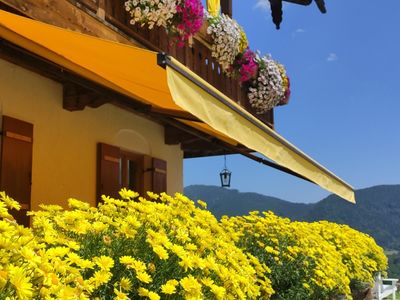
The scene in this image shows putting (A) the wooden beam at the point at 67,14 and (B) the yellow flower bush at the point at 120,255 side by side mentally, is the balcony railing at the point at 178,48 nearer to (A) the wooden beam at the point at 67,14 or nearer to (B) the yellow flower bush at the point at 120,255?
(A) the wooden beam at the point at 67,14

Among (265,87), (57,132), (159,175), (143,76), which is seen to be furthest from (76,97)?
(265,87)

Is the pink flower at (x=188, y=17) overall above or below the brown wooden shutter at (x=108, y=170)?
above

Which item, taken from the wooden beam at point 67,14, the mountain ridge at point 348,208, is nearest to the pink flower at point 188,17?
the wooden beam at point 67,14

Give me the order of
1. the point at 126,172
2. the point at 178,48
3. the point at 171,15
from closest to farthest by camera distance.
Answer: the point at 171,15 < the point at 178,48 < the point at 126,172

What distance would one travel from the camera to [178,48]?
6.76 metres

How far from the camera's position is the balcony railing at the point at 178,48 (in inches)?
212

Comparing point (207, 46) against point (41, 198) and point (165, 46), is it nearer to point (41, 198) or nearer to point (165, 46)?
point (165, 46)

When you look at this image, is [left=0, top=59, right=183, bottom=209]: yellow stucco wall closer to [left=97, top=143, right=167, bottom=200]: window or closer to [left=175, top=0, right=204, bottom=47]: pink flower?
[left=97, top=143, right=167, bottom=200]: window

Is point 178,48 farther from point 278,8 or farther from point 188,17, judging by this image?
point 278,8

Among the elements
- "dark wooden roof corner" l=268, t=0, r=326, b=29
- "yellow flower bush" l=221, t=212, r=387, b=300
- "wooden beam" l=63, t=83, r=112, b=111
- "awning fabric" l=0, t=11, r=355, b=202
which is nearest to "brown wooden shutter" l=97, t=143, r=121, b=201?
"wooden beam" l=63, t=83, r=112, b=111

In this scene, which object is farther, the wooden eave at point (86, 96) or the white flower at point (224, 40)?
the white flower at point (224, 40)

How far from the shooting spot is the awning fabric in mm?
3471

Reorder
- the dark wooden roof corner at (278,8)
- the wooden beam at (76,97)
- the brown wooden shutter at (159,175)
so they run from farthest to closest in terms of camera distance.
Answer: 1. the dark wooden roof corner at (278,8)
2. the brown wooden shutter at (159,175)
3. the wooden beam at (76,97)

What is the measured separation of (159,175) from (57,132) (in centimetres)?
260
